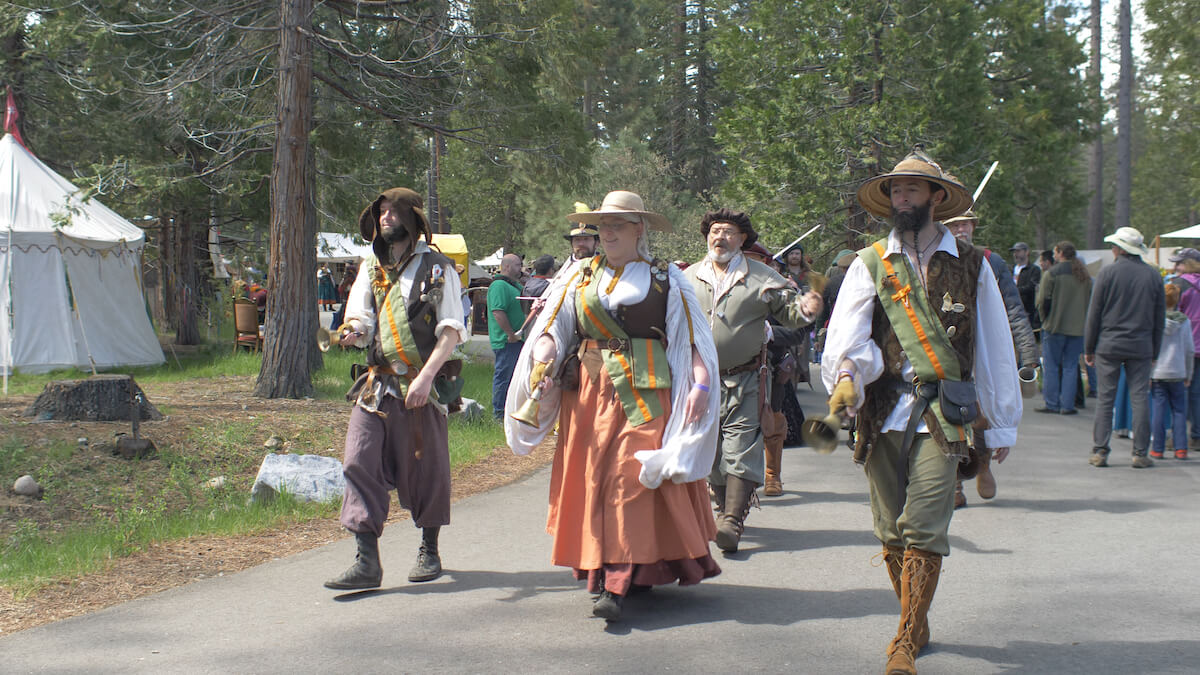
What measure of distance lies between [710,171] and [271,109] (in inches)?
1243

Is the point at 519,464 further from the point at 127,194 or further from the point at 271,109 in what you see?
the point at 127,194

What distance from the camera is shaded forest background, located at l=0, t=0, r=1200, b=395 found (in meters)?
12.6

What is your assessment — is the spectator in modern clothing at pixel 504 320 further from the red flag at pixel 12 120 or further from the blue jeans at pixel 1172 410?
the red flag at pixel 12 120

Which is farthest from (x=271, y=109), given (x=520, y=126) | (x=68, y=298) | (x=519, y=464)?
(x=519, y=464)

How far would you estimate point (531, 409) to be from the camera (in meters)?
5.12

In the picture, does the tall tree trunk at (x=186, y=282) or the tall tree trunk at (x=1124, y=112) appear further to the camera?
the tall tree trunk at (x=1124, y=112)

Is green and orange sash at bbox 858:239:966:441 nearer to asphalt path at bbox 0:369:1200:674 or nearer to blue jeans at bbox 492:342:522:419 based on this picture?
asphalt path at bbox 0:369:1200:674

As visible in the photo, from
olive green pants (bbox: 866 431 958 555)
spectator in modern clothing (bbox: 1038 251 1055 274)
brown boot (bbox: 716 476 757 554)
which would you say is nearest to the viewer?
olive green pants (bbox: 866 431 958 555)

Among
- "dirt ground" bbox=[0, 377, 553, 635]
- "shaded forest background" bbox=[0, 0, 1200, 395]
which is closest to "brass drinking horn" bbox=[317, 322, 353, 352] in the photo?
"dirt ground" bbox=[0, 377, 553, 635]

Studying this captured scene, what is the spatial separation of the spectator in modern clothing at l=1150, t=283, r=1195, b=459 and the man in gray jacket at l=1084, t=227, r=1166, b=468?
420 mm

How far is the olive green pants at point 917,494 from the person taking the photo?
13.7 feet

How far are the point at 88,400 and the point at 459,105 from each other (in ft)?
19.5

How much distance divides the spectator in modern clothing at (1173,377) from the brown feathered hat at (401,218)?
697 centimetres

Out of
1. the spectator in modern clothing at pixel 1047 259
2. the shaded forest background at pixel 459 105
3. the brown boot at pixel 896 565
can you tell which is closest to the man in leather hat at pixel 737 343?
the brown boot at pixel 896 565
